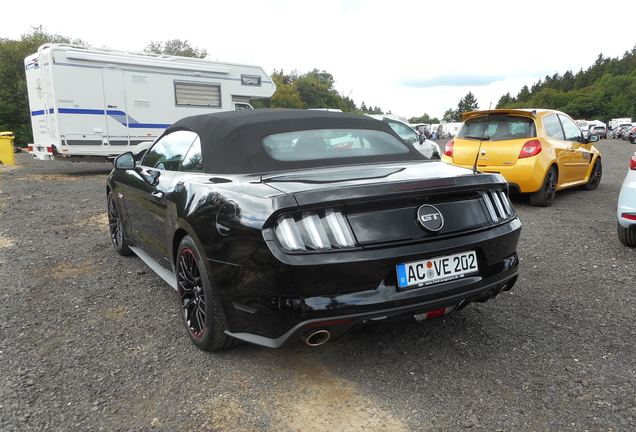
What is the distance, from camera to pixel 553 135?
7406 millimetres

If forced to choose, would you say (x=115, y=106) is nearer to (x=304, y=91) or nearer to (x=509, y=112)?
(x=509, y=112)

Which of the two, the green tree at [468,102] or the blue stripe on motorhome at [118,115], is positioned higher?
the green tree at [468,102]

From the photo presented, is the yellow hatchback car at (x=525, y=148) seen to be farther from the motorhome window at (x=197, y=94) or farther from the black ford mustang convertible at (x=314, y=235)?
the motorhome window at (x=197, y=94)

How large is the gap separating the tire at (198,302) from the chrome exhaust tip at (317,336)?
57 centimetres

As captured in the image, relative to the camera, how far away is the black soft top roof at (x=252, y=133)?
296 centimetres

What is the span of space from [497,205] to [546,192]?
16.5 ft

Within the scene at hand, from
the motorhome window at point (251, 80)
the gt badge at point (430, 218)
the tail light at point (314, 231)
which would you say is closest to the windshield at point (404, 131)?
the motorhome window at point (251, 80)

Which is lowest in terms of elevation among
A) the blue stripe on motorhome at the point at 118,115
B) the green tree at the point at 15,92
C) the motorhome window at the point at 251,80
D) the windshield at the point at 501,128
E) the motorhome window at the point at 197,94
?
the windshield at the point at 501,128

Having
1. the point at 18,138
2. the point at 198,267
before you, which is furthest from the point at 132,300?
the point at 18,138

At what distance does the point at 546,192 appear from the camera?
7234mm

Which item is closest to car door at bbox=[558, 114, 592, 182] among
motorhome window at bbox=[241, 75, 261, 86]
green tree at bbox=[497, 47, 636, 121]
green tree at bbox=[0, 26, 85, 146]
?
motorhome window at bbox=[241, 75, 261, 86]

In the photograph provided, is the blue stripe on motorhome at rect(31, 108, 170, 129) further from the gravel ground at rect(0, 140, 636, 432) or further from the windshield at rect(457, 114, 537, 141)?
the windshield at rect(457, 114, 537, 141)

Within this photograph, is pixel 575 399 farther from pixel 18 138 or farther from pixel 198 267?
pixel 18 138

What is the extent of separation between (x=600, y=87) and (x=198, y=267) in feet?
416
